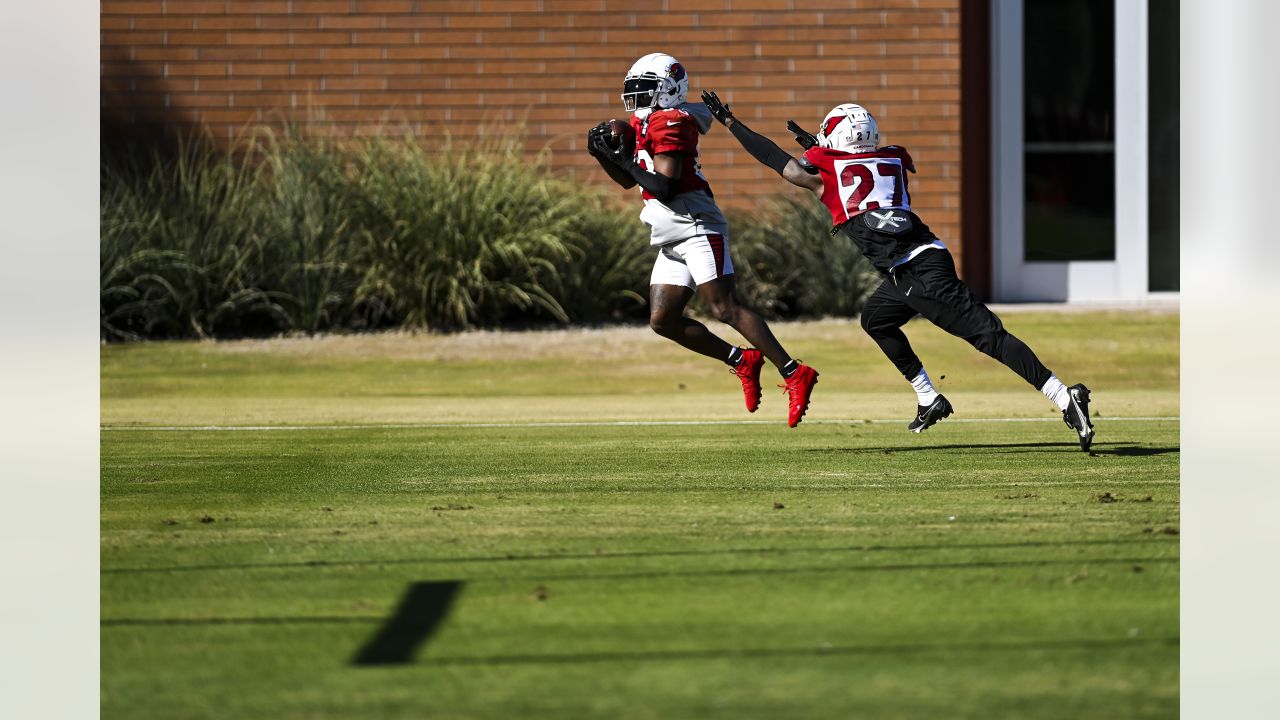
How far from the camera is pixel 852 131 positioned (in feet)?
28.0

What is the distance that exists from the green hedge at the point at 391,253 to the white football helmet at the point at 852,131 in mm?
6027

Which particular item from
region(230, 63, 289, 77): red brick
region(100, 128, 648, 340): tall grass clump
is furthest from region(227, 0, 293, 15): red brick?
region(100, 128, 648, 340): tall grass clump

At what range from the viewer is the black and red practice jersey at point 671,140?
8633 mm

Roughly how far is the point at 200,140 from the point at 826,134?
9467mm

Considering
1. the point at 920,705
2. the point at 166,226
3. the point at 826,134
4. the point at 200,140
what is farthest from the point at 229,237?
the point at 920,705

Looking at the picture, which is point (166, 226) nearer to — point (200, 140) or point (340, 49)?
point (200, 140)

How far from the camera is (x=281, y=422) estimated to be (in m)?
10.7

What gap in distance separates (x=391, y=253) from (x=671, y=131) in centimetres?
664

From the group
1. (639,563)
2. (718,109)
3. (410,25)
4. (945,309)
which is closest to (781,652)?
(639,563)

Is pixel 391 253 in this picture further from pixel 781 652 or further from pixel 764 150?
pixel 781 652

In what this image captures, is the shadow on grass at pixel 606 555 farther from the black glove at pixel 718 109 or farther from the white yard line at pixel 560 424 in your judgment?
the white yard line at pixel 560 424

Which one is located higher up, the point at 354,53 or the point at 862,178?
the point at 354,53

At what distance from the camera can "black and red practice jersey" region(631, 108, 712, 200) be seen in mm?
8633

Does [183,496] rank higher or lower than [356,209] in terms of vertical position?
lower
